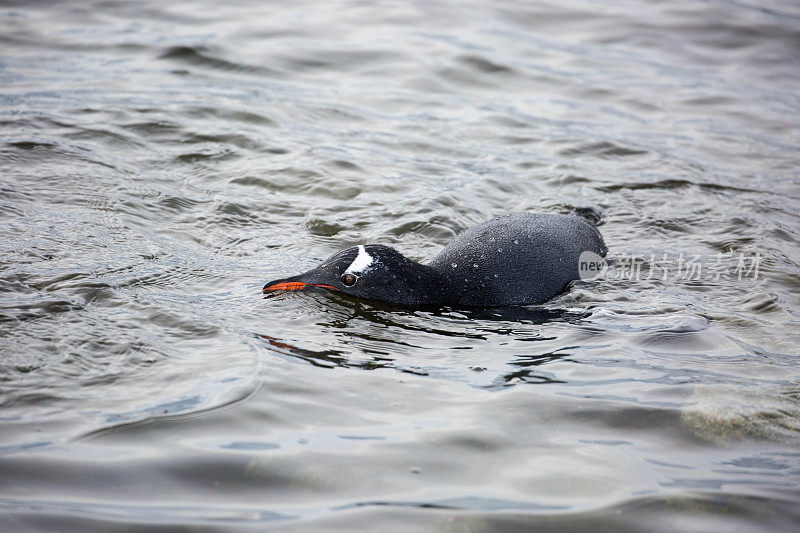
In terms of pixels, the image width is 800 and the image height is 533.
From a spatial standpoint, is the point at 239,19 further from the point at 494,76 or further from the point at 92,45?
the point at 494,76

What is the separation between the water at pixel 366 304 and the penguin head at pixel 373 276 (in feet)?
0.44

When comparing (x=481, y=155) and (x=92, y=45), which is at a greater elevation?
(x=92, y=45)

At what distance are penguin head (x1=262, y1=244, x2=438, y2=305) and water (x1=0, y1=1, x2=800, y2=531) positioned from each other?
0.44 ft

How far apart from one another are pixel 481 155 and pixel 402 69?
346 centimetres

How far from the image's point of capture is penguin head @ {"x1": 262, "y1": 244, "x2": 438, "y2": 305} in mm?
5570

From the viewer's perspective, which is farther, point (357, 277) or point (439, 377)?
point (357, 277)

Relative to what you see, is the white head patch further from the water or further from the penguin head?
the water

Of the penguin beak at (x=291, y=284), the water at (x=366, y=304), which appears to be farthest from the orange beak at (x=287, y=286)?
the water at (x=366, y=304)

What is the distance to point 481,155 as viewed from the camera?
941 cm

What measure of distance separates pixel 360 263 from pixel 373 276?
0.42 feet

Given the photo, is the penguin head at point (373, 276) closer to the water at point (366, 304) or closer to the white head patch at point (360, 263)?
the white head patch at point (360, 263)

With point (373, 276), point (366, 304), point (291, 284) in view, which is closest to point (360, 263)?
point (373, 276)

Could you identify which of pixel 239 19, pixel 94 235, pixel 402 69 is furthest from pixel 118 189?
pixel 239 19

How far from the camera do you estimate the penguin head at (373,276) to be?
5570mm
